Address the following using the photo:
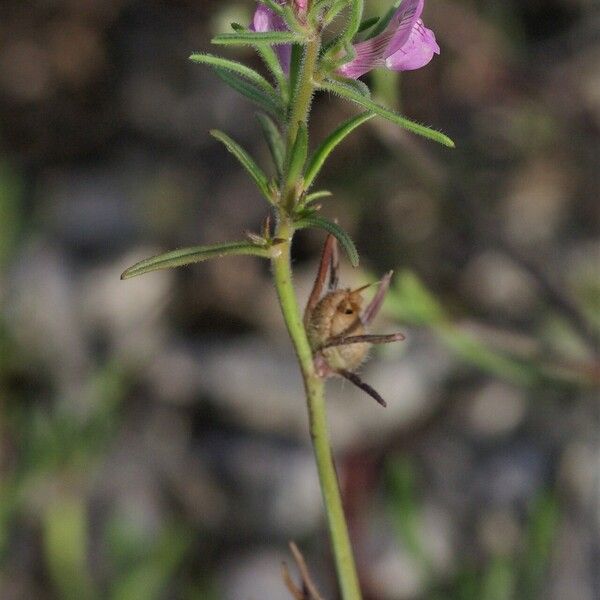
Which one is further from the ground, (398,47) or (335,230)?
(398,47)

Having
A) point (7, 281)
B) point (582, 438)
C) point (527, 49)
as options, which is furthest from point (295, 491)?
point (527, 49)

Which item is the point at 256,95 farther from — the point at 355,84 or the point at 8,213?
the point at 8,213

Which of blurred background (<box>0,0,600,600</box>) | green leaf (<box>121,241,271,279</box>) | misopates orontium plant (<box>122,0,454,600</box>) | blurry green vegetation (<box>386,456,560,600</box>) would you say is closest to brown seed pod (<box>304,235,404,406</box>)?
misopates orontium plant (<box>122,0,454,600</box>)

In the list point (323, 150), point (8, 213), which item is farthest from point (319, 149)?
point (8, 213)

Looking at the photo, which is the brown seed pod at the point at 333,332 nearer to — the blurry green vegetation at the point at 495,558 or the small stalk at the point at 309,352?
the small stalk at the point at 309,352

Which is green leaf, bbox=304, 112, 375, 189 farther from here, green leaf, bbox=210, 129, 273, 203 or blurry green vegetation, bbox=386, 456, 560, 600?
blurry green vegetation, bbox=386, 456, 560, 600

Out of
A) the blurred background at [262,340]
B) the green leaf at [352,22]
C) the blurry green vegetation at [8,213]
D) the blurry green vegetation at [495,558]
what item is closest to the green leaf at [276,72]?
the green leaf at [352,22]

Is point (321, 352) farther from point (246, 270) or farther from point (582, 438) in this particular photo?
point (246, 270)
